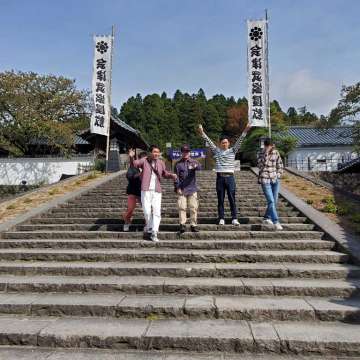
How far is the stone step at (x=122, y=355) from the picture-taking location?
10.6ft

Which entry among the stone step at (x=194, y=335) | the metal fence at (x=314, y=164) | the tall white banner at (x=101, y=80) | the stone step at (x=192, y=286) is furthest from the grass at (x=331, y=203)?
the metal fence at (x=314, y=164)

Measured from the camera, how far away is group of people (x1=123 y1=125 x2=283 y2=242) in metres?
6.16

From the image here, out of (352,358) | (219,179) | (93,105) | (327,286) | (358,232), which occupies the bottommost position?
(352,358)

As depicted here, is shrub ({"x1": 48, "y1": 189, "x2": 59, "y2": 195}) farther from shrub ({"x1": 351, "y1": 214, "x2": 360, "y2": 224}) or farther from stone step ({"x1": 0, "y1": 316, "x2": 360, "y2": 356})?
shrub ({"x1": 351, "y1": 214, "x2": 360, "y2": 224})

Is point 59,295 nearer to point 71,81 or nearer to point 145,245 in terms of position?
point 145,245

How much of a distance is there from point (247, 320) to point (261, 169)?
3460mm

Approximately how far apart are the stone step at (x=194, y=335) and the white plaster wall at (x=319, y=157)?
83.6 ft

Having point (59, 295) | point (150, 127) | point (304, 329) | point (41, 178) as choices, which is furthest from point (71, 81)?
point (150, 127)

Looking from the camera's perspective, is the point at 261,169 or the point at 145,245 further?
the point at 261,169

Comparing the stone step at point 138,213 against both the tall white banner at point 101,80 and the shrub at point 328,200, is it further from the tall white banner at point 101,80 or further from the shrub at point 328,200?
the tall white banner at point 101,80

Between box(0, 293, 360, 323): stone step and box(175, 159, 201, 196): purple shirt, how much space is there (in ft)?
7.82

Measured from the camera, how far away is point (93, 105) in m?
15.7

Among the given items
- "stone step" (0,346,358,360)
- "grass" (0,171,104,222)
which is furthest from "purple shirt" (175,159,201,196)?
"grass" (0,171,104,222)

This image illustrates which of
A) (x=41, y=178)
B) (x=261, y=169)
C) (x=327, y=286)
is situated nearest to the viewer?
(x=327, y=286)
